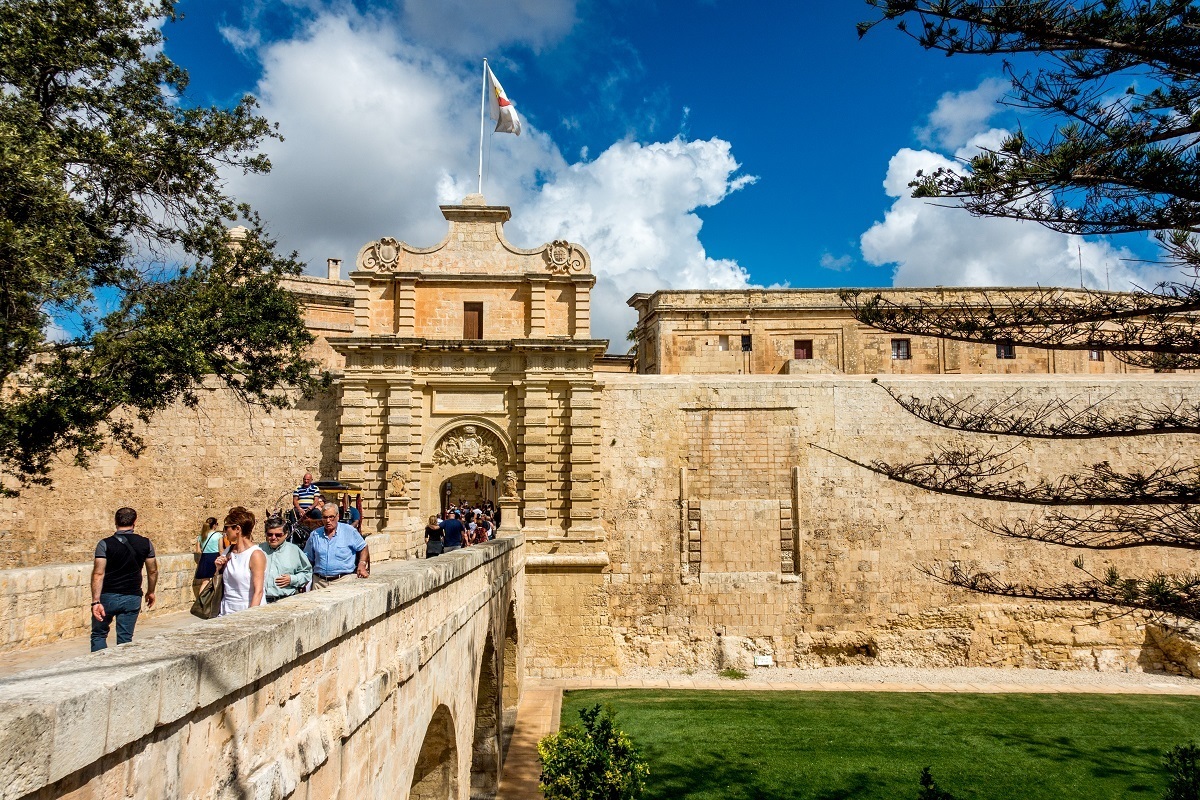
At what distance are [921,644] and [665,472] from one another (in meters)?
6.78

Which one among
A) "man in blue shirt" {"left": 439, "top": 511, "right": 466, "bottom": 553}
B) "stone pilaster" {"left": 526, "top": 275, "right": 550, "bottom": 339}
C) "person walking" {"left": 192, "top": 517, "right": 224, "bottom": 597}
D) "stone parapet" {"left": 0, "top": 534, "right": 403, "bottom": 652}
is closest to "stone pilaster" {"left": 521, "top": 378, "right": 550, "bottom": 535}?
"stone pilaster" {"left": 526, "top": 275, "right": 550, "bottom": 339}

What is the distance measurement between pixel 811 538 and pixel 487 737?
9.22m

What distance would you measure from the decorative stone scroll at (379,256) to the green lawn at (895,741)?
9.42m

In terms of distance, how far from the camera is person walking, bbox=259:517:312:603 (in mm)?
5379

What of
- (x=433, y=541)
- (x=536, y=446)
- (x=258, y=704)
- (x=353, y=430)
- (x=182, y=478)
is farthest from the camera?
(x=182, y=478)

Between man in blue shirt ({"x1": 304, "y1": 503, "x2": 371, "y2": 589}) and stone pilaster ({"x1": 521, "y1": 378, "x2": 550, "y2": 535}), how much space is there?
9908mm

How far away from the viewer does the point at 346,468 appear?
1631 centimetres

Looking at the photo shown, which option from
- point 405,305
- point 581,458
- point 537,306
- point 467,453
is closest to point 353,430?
point 467,453

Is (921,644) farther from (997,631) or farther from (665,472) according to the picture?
(665,472)

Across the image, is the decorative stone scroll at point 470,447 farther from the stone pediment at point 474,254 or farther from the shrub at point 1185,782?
the shrub at point 1185,782

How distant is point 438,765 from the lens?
692cm

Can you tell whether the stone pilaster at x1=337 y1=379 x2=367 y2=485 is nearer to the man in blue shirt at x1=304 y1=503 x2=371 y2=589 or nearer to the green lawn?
the green lawn

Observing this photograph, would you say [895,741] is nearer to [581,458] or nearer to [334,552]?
[581,458]

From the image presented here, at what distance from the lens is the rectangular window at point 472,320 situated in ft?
55.6
